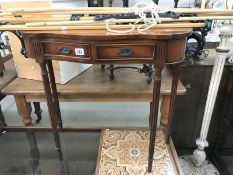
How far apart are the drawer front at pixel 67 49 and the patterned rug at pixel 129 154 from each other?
57 cm

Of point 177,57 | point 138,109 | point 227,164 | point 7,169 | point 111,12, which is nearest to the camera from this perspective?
point 177,57

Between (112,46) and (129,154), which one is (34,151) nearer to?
(129,154)

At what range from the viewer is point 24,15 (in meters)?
0.98

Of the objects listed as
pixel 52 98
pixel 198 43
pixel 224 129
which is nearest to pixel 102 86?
pixel 52 98

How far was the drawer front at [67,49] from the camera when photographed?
790 mm

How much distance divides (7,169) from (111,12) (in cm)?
105

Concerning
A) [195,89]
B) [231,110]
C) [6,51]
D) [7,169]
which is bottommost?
[7,169]

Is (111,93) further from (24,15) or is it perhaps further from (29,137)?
(29,137)

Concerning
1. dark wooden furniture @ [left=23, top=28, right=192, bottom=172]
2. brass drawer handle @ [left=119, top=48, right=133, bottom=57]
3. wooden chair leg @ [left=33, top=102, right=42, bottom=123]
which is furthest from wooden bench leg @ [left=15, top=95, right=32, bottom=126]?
brass drawer handle @ [left=119, top=48, right=133, bottom=57]

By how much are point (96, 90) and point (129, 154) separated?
388 millimetres

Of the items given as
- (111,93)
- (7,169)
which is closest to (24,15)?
(111,93)

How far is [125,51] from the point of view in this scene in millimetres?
776

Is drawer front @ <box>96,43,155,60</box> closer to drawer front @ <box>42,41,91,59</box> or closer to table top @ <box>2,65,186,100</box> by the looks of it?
drawer front @ <box>42,41,91,59</box>

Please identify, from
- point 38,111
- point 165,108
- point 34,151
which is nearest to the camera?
point 165,108
